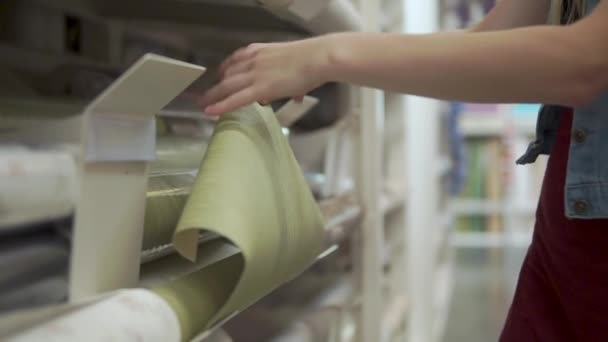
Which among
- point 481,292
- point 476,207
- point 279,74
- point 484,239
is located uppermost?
point 279,74

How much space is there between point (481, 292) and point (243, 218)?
244 cm

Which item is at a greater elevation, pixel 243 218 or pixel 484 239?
pixel 243 218

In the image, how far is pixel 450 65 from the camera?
479 millimetres

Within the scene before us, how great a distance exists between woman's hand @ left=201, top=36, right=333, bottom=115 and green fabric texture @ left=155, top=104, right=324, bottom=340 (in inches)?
0.8

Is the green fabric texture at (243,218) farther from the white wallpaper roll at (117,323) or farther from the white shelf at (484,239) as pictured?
the white shelf at (484,239)

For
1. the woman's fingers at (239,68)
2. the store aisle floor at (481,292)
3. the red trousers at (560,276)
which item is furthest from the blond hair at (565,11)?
the store aisle floor at (481,292)

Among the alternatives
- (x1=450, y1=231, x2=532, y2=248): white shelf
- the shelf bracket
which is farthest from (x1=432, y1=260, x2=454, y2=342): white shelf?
the shelf bracket

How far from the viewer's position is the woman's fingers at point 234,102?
49cm

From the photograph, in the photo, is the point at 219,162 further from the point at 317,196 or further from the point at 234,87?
the point at 317,196

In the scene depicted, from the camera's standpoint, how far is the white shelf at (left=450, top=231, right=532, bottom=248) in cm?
312

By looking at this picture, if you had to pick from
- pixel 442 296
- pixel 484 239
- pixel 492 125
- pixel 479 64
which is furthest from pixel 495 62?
pixel 484 239

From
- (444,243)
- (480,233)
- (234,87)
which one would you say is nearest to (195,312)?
(234,87)

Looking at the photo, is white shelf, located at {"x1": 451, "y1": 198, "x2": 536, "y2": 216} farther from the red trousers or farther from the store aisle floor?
the red trousers

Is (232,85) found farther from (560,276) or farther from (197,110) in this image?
(560,276)
